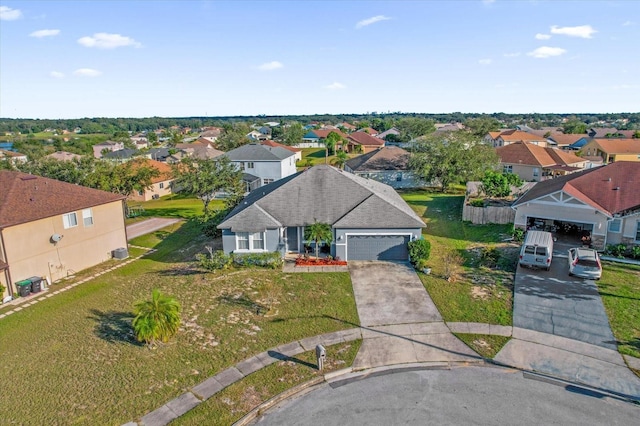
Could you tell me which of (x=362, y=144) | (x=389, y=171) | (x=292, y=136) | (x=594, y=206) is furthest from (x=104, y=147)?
(x=594, y=206)

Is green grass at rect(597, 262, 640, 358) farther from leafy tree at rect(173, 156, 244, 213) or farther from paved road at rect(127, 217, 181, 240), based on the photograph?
paved road at rect(127, 217, 181, 240)

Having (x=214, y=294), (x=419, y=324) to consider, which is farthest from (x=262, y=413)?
(x=214, y=294)

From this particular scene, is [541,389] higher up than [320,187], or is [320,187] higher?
[320,187]

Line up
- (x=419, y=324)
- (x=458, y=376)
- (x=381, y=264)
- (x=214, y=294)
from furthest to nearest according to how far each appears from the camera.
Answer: (x=381, y=264) < (x=214, y=294) < (x=419, y=324) < (x=458, y=376)

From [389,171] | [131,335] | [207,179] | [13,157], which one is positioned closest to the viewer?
[131,335]

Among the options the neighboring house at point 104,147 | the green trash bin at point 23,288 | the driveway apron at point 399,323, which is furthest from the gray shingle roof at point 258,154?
the neighboring house at point 104,147

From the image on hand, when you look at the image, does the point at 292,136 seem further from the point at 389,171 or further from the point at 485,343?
the point at 485,343

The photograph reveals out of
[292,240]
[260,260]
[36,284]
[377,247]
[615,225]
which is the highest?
[615,225]

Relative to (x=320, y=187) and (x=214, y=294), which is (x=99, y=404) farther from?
(x=320, y=187)
